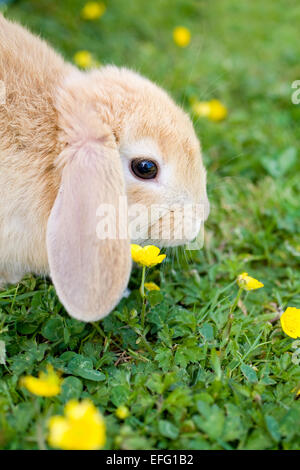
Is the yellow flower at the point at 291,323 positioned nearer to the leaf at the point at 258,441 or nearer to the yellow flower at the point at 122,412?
the leaf at the point at 258,441

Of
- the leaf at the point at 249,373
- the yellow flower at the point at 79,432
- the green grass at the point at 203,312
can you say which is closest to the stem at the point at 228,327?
the green grass at the point at 203,312

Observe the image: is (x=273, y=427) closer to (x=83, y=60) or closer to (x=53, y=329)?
(x=53, y=329)

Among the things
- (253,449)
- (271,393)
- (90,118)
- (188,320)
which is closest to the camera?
(253,449)

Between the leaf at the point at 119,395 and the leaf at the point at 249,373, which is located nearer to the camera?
the leaf at the point at 119,395

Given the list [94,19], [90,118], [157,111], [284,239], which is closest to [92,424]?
[90,118]

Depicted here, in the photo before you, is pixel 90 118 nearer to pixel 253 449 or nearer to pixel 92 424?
pixel 92 424

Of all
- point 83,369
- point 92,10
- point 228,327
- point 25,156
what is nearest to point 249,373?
point 228,327

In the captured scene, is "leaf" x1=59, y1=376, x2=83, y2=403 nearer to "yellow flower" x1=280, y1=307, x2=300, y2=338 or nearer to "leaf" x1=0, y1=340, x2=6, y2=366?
"leaf" x1=0, y1=340, x2=6, y2=366
